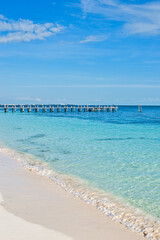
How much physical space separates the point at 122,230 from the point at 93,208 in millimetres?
1210

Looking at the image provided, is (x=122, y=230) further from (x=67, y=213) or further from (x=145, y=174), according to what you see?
(x=145, y=174)

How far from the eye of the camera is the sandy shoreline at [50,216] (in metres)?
4.44

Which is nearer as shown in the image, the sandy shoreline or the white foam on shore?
the sandy shoreline

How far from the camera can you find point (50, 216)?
17.1 ft

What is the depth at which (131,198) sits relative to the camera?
6.83 metres

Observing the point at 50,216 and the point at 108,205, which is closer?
the point at 50,216

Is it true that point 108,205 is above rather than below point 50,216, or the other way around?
below

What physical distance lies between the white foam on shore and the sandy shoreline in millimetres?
222

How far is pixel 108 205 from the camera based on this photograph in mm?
6188

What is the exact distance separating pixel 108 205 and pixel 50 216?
1.64 m

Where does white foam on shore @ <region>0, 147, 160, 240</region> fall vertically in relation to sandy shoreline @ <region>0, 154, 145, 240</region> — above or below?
below

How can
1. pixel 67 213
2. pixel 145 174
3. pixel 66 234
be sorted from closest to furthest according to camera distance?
pixel 66 234, pixel 67 213, pixel 145 174

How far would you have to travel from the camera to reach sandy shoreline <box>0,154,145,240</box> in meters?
4.44

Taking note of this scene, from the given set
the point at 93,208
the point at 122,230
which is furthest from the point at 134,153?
the point at 122,230
